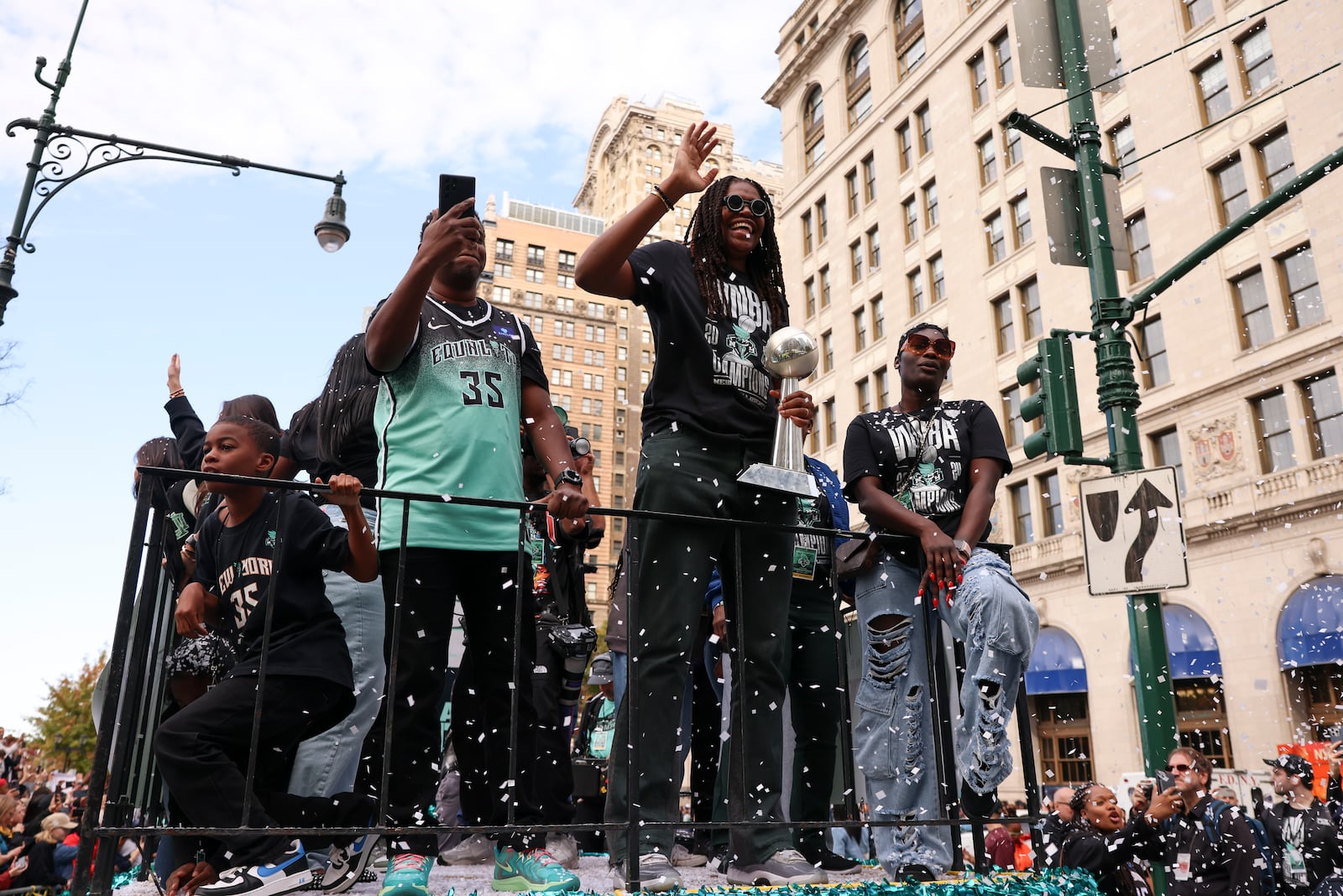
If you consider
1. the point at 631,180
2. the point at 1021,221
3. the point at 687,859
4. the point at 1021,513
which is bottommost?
the point at 687,859

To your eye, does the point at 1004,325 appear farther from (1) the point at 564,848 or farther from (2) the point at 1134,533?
(1) the point at 564,848

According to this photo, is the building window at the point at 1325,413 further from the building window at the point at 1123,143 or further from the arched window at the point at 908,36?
the arched window at the point at 908,36

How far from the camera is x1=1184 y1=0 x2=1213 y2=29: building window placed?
23703 mm

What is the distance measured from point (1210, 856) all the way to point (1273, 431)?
17.3 meters

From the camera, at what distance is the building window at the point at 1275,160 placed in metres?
21.1

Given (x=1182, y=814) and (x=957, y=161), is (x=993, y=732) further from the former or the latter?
(x=957, y=161)

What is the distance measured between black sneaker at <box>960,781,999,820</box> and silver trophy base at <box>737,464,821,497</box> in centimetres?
121

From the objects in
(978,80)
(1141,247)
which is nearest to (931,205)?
(978,80)

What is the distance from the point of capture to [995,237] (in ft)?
96.8

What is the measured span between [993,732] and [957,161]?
3117 centimetres

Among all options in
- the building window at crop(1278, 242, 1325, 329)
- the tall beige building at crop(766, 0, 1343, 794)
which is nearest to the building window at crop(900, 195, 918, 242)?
the tall beige building at crop(766, 0, 1343, 794)

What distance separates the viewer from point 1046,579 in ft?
84.1

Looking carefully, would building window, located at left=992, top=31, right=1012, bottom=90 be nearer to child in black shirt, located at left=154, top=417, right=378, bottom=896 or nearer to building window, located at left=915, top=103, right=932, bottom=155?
building window, located at left=915, top=103, right=932, bottom=155

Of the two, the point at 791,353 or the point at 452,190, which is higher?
the point at 452,190
